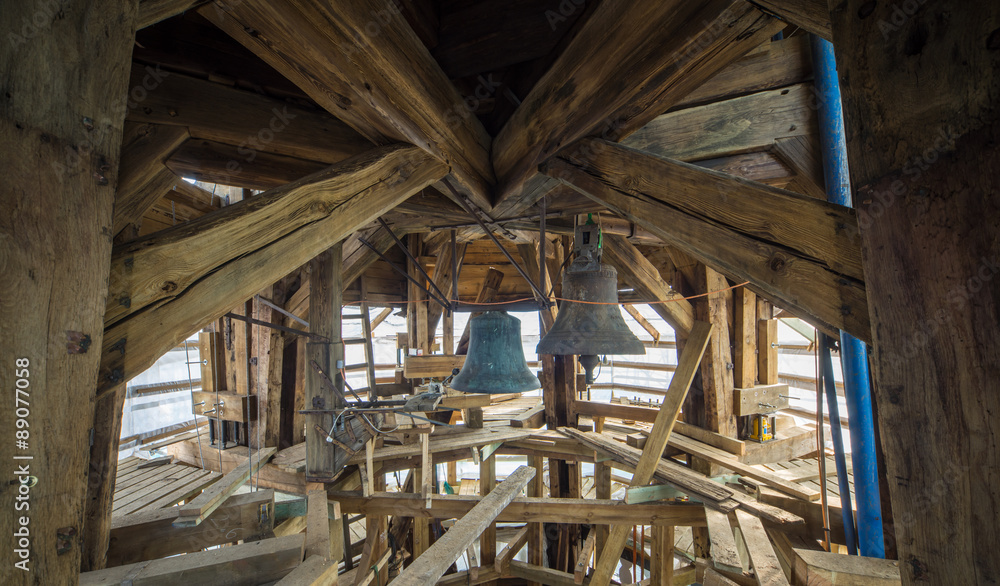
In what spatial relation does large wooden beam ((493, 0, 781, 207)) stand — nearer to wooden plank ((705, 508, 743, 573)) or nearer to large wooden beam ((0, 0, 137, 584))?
large wooden beam ((0, 0, 137, 584))

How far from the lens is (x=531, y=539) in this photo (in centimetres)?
587

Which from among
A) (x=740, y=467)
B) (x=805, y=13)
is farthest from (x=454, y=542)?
(x=740, y=467)

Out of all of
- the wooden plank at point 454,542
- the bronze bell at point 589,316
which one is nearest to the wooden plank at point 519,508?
the wooden plank at point 454,542

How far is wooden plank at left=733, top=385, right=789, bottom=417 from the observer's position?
4160 mm

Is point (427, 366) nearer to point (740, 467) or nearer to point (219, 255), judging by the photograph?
point (740, 467)

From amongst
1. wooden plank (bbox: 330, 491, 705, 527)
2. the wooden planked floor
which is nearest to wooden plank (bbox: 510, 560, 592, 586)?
wooden plank (bbox: 330, 491, 705, 527)

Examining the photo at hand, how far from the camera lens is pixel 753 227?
1215 mm

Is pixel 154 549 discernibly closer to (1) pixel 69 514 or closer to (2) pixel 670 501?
(1) pixel 69 514

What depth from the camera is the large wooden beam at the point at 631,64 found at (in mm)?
1251

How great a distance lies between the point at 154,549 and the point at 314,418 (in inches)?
47.7

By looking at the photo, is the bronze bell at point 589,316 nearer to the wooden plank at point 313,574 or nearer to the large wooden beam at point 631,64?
the large wooden beam at point 631,64

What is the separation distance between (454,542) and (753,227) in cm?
216

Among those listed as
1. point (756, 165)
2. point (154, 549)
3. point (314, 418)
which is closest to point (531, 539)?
point (314, 418)

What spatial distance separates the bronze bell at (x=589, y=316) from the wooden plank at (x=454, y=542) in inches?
44.6
